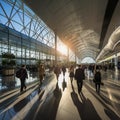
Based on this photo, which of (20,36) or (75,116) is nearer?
(75,116)

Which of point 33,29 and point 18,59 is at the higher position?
point 33,29

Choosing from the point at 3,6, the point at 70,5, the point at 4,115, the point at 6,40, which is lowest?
the point at 4,115

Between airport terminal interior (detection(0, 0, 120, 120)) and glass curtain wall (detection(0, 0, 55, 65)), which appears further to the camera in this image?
glass curtain wall (detection(0, 0, 55, 65))

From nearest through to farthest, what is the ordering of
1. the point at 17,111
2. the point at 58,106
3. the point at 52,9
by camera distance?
the point at 17,111 → the point at 58,106 → the point at 52,9

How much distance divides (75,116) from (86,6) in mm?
18252

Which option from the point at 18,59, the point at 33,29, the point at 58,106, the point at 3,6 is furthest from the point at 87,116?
the point at 33,29

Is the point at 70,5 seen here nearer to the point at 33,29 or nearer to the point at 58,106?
Result: the point at 58,106

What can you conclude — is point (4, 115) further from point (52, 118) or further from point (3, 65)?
point (3, 65)

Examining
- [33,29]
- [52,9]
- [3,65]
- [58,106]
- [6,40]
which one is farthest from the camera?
[33,29]

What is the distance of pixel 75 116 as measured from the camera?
6.48 m

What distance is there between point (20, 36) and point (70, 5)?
19006 mm

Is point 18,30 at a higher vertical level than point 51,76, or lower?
higher

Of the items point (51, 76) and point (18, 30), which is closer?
point (51, 76)

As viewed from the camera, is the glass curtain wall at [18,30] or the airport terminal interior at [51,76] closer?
the airport terminal interior at [51,76]
